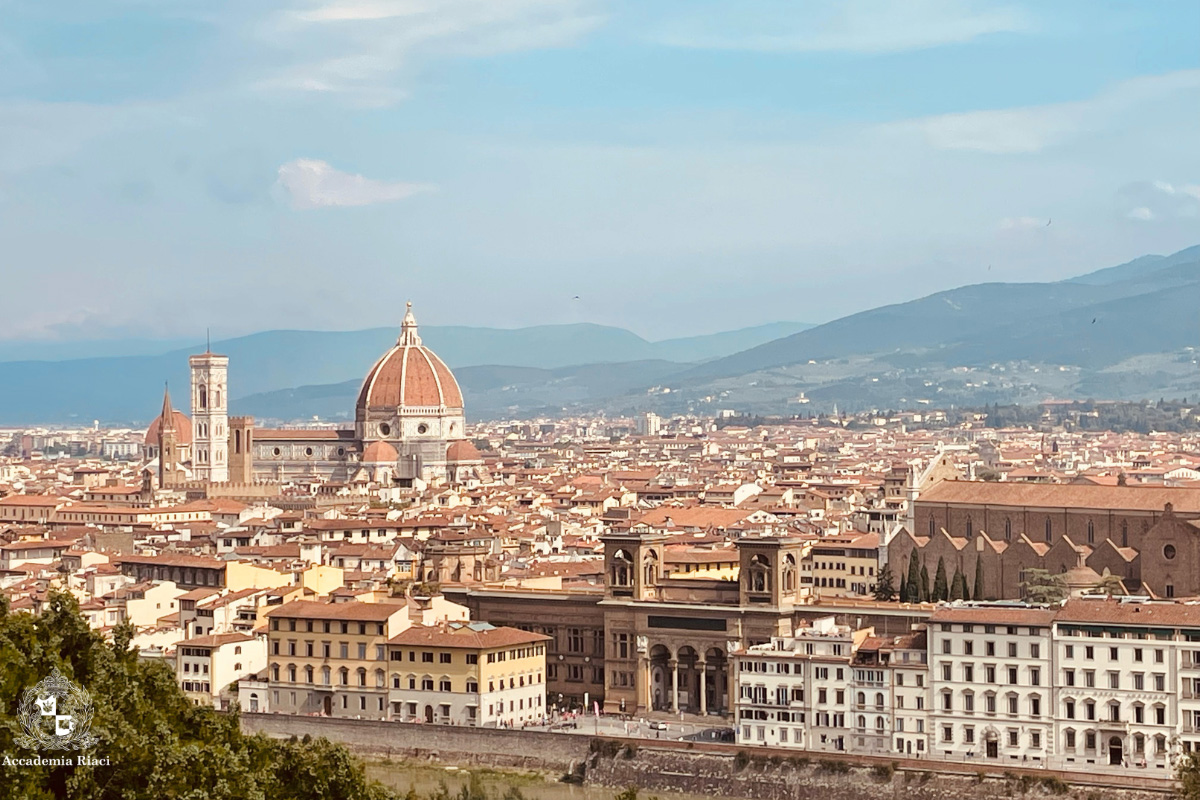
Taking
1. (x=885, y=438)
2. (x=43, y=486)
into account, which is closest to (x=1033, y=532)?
(x=43, y=486)

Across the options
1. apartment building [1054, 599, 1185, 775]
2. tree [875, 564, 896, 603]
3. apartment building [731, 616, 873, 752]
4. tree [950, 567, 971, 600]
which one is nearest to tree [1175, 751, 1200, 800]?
apartment building [1054, 599, 1185, 775]

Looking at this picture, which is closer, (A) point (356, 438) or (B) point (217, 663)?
(B) point (217, 663)

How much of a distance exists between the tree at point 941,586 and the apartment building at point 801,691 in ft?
35.7

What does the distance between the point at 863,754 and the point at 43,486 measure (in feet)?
237

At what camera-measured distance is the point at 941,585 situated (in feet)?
169

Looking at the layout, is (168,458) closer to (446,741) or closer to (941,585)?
(941,585)

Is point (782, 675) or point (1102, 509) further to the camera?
point (1102, 509)

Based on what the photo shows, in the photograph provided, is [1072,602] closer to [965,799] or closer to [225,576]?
[965,799]

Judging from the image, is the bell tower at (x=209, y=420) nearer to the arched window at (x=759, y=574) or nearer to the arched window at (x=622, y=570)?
the arched window at (x=622, y=570)

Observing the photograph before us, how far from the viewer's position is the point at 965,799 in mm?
36250

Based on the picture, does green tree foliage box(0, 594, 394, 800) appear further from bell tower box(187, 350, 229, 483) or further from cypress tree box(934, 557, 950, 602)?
bell tower box(187, 350, 229, 483)

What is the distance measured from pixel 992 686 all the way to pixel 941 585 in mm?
13523

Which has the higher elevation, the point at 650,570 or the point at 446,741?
the point at 650,570

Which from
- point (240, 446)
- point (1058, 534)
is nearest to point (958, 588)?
point (1058, 534)
